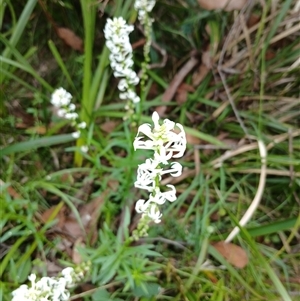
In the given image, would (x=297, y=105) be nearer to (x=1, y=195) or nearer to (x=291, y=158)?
(x=291, y=158)

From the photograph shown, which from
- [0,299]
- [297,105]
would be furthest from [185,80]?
[0,299]

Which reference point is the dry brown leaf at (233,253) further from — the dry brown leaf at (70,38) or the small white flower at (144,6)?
the dry brown leaf at (70,38)

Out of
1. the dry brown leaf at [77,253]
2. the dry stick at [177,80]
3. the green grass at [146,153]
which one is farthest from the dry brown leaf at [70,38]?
the dry brown leaf at [77,253]

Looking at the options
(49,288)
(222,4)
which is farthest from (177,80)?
(49,288)

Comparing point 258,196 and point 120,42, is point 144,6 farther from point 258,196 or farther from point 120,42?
point 258,196

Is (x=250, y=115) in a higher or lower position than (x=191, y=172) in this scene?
higher
